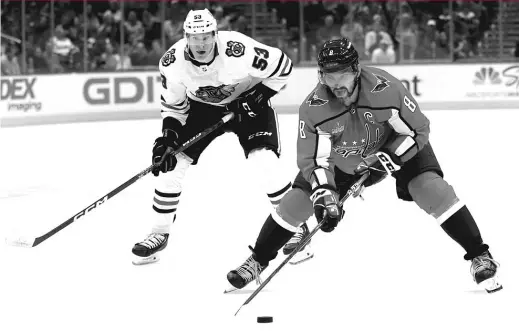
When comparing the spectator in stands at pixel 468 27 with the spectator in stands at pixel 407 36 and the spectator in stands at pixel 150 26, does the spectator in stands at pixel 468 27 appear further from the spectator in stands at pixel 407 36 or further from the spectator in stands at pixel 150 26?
the spectator in stands at pixel 150 26

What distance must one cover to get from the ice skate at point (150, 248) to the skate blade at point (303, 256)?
62 cm

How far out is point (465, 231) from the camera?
3062mm

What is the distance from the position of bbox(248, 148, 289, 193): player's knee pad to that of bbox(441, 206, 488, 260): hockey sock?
0.97 m

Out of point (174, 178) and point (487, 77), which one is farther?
point (487, 77)

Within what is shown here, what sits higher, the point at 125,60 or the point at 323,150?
the point at 323,150

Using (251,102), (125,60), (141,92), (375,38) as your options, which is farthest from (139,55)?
(251,102)

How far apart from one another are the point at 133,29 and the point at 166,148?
24.8 ft

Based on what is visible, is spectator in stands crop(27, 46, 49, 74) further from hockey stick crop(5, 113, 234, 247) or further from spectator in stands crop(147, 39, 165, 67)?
hockey stick crop(5, 113, 234, 247)

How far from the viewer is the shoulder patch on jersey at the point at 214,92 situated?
3927 mm

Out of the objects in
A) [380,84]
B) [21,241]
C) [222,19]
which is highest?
[380,84]

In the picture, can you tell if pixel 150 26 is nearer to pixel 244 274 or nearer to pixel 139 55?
pixel 139 55

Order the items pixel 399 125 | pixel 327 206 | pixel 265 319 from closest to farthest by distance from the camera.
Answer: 1. pixel 265 319
2. pixel 327 206
3. pixel 399 125

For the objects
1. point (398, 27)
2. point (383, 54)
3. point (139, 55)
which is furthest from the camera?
point (398, 27)

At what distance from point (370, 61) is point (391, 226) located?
22.3ft
